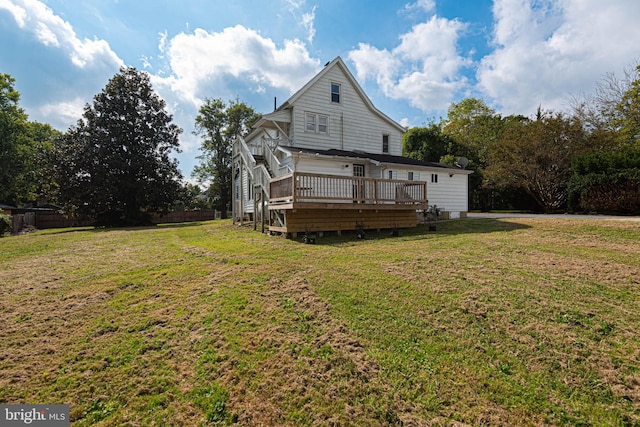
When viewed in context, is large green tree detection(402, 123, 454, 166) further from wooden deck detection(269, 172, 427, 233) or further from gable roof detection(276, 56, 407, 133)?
wooden deck detection(269, 172, 427, 233)

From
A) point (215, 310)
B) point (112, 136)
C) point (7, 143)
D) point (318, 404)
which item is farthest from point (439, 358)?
point (7, 143)

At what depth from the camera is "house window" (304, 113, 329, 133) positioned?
1728 centimetres

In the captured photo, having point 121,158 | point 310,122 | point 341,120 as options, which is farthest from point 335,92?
point 121,158

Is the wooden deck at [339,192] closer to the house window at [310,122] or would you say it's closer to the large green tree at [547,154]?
the house window at [310,122]

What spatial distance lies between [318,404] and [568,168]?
2401 centimetres

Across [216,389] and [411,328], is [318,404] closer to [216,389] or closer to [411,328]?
[216,389]

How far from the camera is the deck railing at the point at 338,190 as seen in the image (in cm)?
980

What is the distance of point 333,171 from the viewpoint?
14375 millimetres

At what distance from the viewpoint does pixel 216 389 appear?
2834 mm

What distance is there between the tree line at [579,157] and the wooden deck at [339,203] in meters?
10.5

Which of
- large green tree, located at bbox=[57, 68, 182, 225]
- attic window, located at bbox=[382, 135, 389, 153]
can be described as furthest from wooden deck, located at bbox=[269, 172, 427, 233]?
large green tree, located at bbox=[57, 68, 182, 225]

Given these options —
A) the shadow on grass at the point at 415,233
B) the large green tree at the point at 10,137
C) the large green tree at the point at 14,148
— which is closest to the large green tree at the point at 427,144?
the shadow on grass at the point at 415,233

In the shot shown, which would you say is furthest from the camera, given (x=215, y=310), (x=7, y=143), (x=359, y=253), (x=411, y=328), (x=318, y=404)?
(x=7, y=143)

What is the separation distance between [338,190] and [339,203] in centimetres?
85
